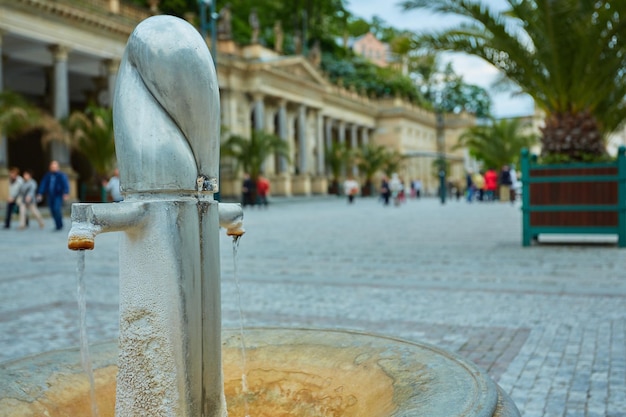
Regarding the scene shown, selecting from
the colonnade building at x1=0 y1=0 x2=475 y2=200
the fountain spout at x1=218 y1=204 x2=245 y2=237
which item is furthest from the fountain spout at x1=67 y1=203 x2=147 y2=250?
the colonnade building at x1=0 y1=0 x2=475 y2=200

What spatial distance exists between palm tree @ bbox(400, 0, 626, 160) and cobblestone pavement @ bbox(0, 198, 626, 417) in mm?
2177

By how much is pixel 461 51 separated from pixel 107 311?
891 cm

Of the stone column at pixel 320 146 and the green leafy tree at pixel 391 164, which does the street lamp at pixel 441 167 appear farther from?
the stone column at pixel 320 146

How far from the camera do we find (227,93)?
42.6 m

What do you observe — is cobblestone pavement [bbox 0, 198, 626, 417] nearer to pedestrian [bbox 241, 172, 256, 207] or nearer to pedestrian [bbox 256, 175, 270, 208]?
pedestrian [bbox 241, 172, 256, 207]

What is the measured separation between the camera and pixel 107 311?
6.77 meters

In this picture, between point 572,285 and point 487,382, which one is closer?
point 487,382

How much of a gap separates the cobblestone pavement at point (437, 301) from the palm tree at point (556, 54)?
2.18 metres

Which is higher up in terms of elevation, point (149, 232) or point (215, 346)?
point (149, 232)

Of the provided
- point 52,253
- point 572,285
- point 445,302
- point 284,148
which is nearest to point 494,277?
point 572,285

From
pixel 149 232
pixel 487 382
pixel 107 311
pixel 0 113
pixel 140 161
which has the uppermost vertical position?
pixel 0 113

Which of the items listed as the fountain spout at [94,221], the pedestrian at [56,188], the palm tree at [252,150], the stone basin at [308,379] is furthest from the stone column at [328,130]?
the fountain spout at [94,221]

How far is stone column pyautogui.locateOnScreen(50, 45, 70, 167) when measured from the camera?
92.2 feet

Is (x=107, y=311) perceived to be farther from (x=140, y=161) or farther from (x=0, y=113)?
(x=0, y=113)
